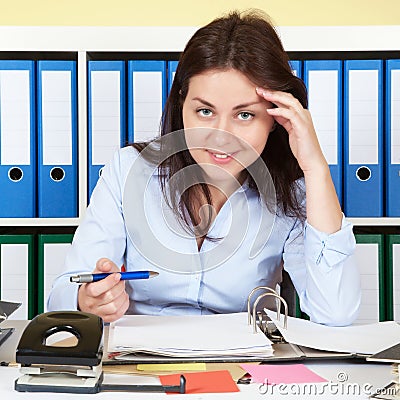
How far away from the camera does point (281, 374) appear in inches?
40.9

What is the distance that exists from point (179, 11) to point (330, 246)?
1296 mm

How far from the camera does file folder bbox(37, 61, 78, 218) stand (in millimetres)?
1989

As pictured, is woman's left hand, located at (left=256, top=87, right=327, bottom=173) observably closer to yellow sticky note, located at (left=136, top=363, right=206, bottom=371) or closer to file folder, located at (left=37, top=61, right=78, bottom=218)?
yellow sticky note, located at (left=136, top=363, right=206, bottom=371)

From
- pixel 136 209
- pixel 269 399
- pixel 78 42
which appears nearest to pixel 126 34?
pixel 78 42

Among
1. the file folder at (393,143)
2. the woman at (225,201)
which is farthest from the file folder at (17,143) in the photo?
the file folder at (393,143)

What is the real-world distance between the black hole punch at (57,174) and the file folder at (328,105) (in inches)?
27.4

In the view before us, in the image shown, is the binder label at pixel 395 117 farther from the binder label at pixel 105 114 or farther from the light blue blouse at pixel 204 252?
the binder label at pixel 105 114

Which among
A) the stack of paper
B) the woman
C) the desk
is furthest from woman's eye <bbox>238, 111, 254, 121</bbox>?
the desk

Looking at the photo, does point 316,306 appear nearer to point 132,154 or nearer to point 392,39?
point 132,154

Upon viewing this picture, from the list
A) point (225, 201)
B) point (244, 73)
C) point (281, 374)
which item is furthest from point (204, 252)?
point (281, 374)

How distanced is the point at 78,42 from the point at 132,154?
0.55 m

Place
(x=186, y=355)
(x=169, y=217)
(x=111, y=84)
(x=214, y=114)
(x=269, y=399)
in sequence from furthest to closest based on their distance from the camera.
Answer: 1. (x=111, y=84)
2. (x=169, y=217)
3. (x=214, y=114)
4. (x=186, y=355)
5. (x=269, y=399)

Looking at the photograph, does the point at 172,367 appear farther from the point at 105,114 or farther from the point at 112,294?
the point at 105,114

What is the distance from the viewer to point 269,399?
0.94 metres
